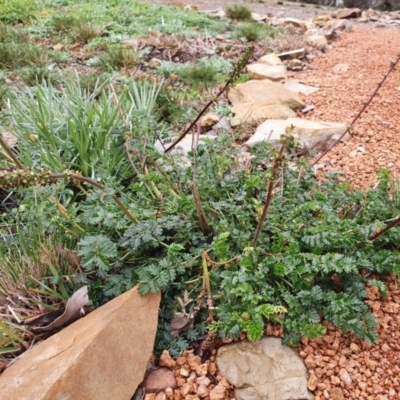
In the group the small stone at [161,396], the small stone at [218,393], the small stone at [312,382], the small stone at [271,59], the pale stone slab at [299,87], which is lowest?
the pale stone slab at [299,87]

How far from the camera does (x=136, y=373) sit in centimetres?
158

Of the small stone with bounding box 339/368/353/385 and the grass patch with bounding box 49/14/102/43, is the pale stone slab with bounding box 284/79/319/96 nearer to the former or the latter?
the grass patch with bounding box 49/14/102/43

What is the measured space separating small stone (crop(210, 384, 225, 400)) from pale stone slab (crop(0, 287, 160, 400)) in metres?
0.27

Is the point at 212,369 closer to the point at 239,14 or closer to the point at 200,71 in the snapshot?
the point at 200,71

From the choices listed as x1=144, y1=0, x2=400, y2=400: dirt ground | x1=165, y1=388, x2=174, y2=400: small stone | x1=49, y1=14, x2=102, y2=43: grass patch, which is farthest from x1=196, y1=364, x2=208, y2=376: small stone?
x1=49, y1=14, x2=102, y2=43: grass patch

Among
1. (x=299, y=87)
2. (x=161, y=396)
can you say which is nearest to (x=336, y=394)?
(x=161, y=396)

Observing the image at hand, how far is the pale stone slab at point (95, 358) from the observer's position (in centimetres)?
145

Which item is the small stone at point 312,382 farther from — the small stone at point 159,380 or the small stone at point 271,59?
the small stone at point 271,59

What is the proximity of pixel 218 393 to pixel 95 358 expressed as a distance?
1.54 ft

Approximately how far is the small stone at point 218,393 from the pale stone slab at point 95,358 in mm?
271

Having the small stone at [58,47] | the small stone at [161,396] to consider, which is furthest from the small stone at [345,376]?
the small stone at [58,47]

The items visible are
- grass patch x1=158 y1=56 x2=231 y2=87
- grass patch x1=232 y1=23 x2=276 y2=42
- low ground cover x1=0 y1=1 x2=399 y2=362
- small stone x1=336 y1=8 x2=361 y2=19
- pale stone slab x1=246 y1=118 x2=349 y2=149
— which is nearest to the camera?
low ground cover x1=0 y1=1 x2=399 y2=362

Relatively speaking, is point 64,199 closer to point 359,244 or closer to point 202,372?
point 202,372

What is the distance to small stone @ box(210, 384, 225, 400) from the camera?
61.7 inches
